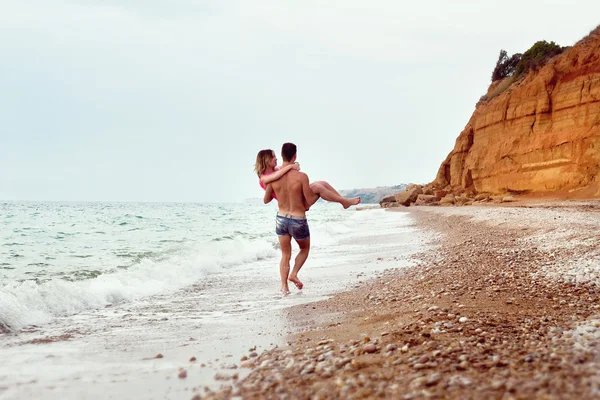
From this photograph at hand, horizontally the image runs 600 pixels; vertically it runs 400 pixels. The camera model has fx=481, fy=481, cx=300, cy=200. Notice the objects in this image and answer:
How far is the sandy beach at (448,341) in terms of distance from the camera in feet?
8.21

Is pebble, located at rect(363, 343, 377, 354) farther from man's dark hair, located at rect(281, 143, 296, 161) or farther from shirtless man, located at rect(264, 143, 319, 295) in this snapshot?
man's dark hair, located at rect(281, 143, 296, 161)

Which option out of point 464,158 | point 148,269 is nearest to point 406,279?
point 148,269

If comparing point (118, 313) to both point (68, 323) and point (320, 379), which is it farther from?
point (320, 379)

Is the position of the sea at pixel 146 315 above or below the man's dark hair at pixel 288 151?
below

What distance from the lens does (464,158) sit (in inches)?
1837

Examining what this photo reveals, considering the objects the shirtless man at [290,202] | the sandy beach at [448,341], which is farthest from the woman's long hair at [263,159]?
the sandy beach at [448,341]

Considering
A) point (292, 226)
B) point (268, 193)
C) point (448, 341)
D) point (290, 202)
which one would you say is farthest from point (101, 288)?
point (448, 341)

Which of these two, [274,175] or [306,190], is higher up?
[274,175]

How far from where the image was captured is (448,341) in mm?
3316

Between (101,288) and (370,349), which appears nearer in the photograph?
(370,349)

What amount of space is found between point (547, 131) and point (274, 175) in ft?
101

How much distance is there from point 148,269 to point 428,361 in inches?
294

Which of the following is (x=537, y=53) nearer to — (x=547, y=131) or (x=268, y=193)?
(x=547, y=131)

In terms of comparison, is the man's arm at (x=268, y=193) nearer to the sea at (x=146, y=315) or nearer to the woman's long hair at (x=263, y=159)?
the woman's long hair at (x=263, y=159)
